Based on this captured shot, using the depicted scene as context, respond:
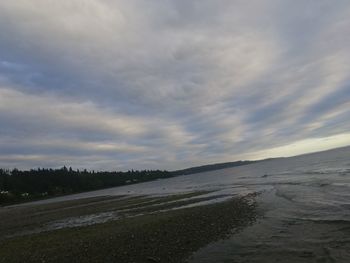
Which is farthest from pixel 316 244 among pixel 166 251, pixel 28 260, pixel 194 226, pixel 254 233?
pixel 28 260

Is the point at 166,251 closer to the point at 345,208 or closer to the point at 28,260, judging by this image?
the point at 28,260

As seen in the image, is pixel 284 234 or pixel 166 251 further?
pixel 284 234

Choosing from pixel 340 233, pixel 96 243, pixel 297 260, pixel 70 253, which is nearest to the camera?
pixel 297 260

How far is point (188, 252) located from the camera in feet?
46.9

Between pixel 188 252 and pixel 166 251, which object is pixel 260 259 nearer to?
pixel 188 252

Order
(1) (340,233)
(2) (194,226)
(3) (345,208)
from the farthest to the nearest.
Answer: (3) (345,208)
(2) (194,226)
(1) (340,233)

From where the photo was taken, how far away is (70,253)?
16.2 m

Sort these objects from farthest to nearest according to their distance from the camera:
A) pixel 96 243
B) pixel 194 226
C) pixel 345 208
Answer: pixel 345 208, pixel 194 226, pixel 96 243

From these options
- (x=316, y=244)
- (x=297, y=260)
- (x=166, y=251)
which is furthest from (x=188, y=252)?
(x=316, y=244)

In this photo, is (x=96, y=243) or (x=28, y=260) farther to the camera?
(x=96, y=243)

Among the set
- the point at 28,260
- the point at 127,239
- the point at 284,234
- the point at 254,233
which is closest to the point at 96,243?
the point at 127,239

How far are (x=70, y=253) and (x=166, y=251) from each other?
17.1 ft

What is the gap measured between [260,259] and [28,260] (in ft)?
36.1

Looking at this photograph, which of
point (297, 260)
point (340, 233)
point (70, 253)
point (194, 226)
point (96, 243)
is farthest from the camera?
point (194, 226)
